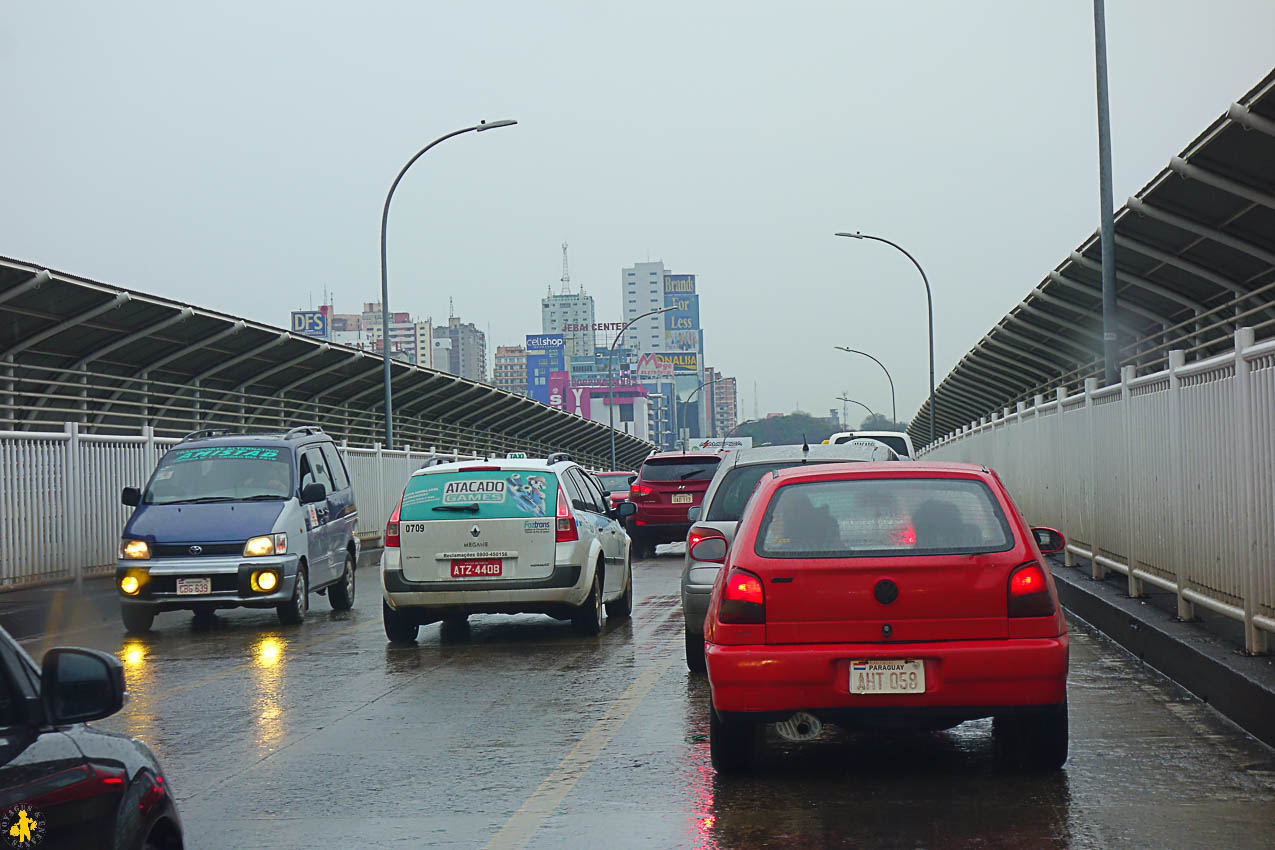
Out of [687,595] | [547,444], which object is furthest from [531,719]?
[547,444]

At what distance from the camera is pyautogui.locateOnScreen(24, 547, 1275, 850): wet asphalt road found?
6.30 m

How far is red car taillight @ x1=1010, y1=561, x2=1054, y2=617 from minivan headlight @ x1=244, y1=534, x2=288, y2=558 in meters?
10.2

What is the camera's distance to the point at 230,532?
51.5 ft

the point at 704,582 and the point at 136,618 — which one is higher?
the point at 704,582

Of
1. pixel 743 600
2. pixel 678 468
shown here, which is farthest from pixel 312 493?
pixel 678 468

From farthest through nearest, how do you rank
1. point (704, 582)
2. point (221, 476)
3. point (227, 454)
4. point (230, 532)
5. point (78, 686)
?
point (227, 454), point (221, 476), point (230, 532), point (704, 582), point (78, 686)

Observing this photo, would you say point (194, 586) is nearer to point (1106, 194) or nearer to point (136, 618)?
point (136, 618)

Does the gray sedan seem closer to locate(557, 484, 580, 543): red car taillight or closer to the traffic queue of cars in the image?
the traffic queue of cars

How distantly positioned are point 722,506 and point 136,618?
750 centimetres

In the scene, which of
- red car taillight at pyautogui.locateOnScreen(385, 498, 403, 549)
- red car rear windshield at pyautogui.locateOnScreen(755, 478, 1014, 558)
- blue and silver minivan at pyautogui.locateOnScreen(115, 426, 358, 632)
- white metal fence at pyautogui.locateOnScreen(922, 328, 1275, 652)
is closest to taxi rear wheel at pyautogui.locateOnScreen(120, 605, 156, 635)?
blue and silver minivan at pyautogui.locateOnScreen(115, 426, 358, 632)

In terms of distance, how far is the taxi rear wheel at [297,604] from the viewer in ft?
52.7

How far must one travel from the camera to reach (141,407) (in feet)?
91.8

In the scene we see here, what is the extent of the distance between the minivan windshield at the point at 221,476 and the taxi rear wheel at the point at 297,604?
86cm

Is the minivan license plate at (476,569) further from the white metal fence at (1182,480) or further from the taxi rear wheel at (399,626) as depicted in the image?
the white metal fence at (1182,480)
